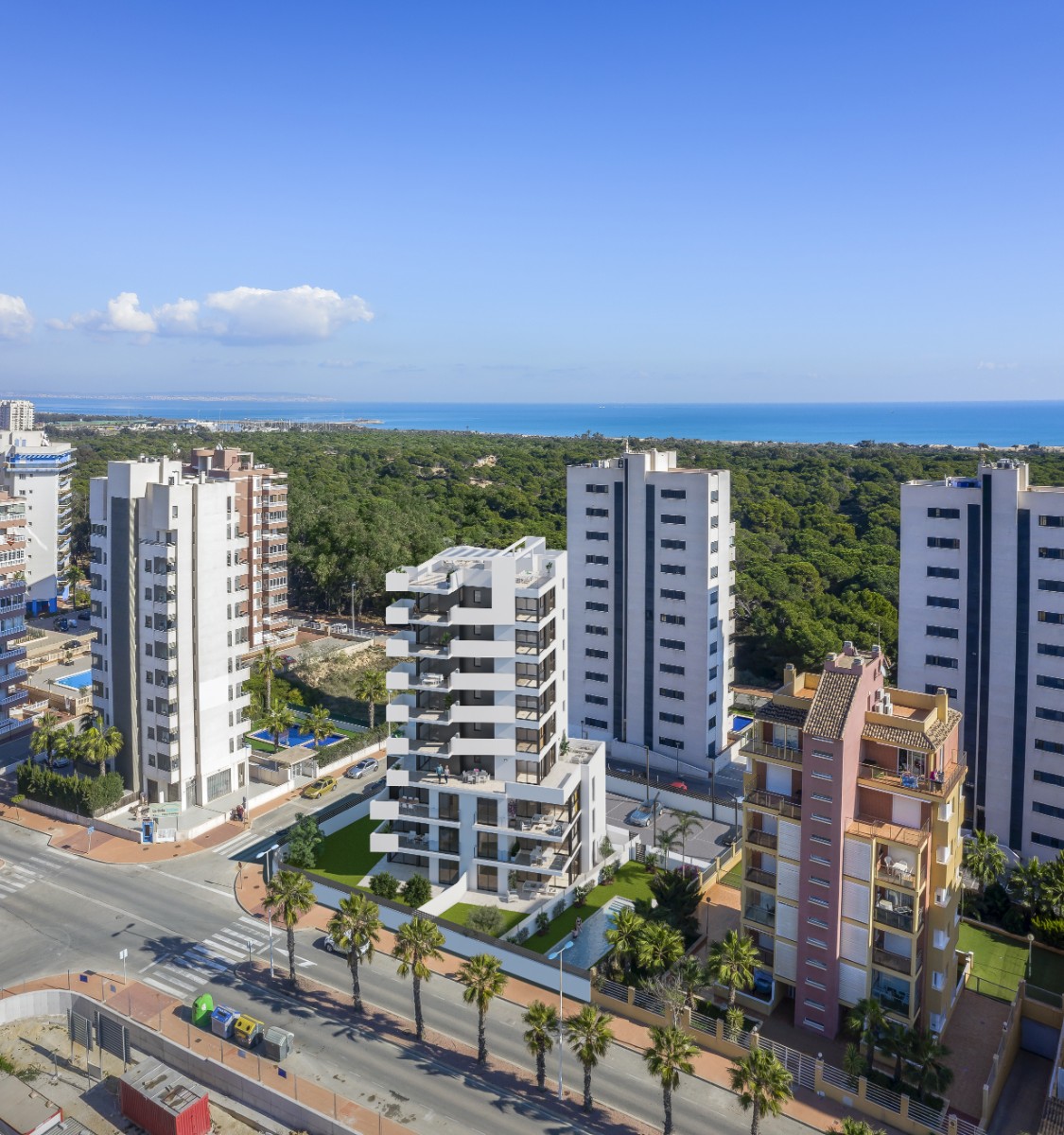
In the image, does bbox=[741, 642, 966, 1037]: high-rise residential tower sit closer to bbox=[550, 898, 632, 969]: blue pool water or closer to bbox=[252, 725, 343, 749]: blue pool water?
bbox=[550, 898, 632, 969]: blue pool water

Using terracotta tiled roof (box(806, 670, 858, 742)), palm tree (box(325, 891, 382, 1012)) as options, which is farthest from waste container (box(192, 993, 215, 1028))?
terracotta tiled roof (box(806, 670, 858, 742))

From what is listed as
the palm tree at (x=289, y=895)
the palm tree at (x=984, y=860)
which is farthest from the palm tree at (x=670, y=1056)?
the palm tree at (x=984, y=860)

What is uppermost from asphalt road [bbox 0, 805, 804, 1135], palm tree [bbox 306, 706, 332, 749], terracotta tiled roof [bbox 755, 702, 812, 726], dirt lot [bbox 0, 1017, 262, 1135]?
terracotta tiled roof [bbox 755, 702, 812, 726]

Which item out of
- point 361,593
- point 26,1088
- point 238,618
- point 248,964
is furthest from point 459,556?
point 361,593

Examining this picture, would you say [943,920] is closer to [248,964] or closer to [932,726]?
[932,726]

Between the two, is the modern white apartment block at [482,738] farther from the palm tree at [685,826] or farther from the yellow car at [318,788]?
the yellow car at [318,788]

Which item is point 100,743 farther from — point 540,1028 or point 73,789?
point 540,1028

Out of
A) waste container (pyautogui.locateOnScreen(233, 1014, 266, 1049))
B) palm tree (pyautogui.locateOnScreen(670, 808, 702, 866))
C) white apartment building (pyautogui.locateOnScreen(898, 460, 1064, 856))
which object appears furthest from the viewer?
white apartment building (pyautogui.locateOnScreen(898, 460, 1064, 856))
